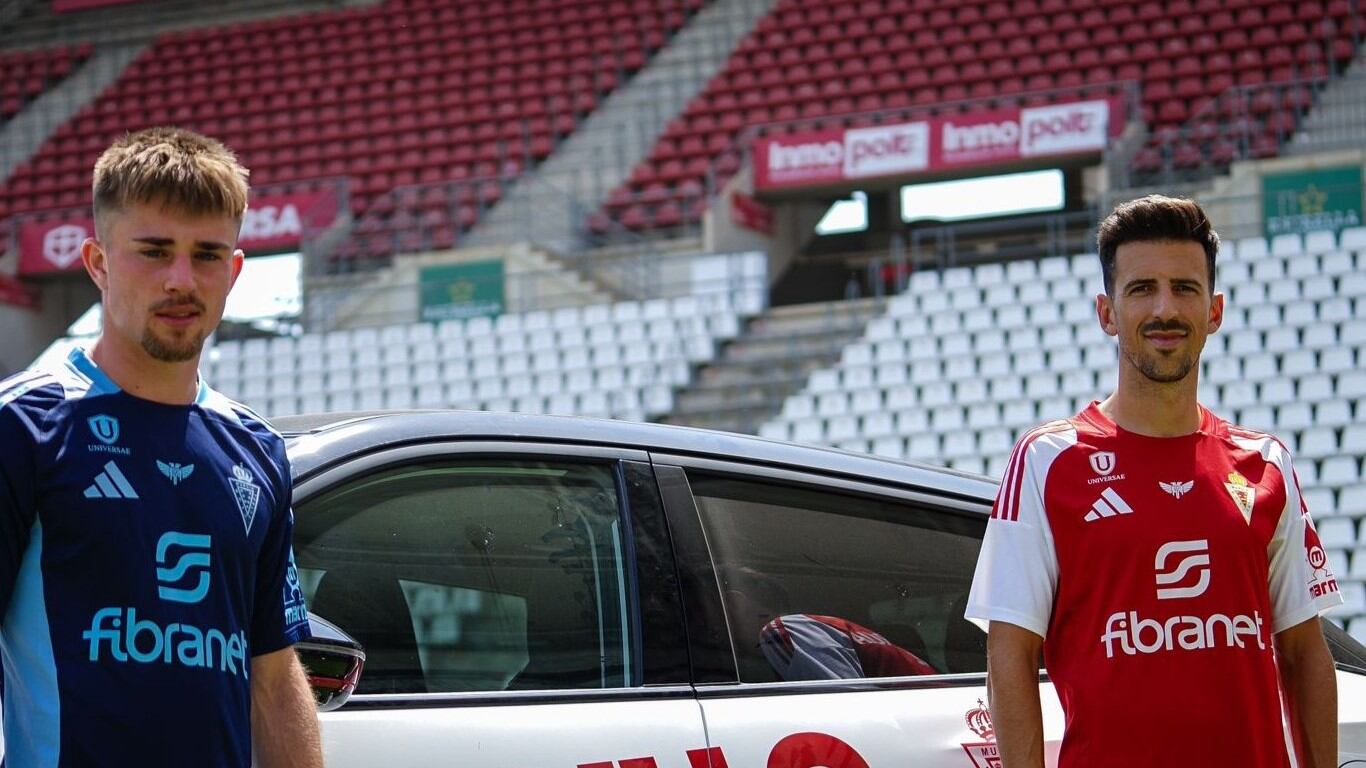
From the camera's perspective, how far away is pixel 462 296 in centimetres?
1738

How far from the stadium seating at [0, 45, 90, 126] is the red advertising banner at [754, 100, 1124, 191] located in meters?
12.8

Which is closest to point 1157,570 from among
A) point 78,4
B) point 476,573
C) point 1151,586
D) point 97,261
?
point 1151,586

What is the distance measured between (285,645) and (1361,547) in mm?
10614

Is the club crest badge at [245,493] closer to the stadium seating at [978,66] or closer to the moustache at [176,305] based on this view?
the moustache at [176,305]

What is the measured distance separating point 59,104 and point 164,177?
25.7 metres

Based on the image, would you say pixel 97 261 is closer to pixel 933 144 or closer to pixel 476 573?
pixel 476 573

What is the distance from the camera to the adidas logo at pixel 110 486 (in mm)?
1855

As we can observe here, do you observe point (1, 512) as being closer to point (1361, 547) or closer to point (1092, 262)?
point (1361, 547)

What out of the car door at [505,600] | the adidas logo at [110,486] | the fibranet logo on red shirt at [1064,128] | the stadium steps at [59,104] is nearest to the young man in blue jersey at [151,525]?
the adidas logo at [110,486]

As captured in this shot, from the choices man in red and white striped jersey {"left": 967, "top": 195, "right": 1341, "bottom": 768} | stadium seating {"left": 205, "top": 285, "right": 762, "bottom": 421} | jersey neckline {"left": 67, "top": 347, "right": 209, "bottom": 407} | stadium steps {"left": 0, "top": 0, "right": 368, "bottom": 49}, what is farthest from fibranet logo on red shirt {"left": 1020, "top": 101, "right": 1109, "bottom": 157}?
jersey neckline {"left": 67, "top": 347, "right": 209, "bottom": 407}

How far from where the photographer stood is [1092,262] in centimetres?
1452

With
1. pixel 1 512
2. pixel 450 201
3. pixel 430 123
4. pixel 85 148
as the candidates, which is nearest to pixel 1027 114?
pixel 450 201

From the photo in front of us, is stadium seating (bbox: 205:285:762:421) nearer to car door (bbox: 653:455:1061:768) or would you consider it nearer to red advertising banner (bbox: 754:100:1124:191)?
red advertising banner (bbox: 754:100:1124:191)

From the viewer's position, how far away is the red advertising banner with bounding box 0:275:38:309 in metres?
21.6
